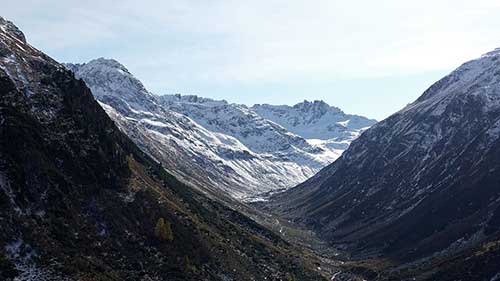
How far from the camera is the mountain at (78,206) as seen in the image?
327 feet

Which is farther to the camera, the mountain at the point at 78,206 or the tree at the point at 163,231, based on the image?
the tree at the point at 163,231

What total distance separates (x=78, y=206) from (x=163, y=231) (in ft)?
67.6

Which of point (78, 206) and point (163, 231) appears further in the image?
point (163, 231)

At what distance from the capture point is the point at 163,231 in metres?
128

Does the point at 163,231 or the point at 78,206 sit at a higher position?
the point at 78,206

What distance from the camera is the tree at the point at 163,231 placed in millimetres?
127438

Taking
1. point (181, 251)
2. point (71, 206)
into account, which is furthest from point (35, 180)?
point (181, 251)

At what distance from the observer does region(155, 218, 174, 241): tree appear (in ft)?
418

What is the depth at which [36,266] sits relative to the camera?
310 feet

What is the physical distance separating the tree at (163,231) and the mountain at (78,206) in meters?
0.27

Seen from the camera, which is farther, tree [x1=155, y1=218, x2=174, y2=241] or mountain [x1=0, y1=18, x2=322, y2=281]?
tree [x1=155, y1=218, x2=174, y2=241]

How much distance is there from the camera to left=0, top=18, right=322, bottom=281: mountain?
99750 millimetres

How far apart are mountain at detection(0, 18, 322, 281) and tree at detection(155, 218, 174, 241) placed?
27 centimetres

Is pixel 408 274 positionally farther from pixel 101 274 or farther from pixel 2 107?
pixel 2 107
